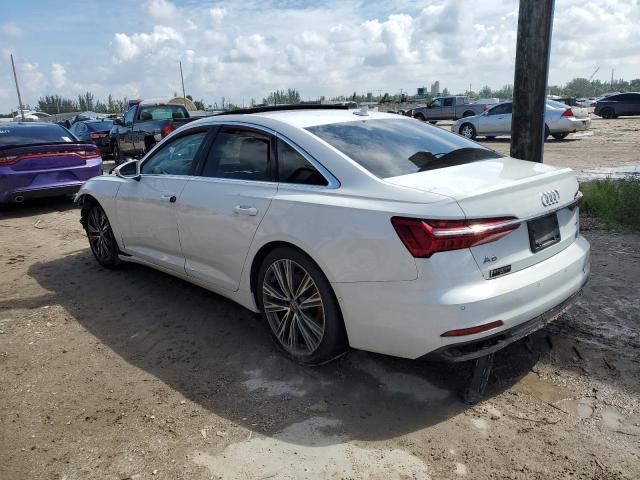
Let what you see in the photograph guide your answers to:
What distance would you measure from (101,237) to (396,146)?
3.70 m

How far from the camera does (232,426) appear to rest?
2.97m

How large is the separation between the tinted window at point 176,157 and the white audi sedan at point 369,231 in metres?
0.02

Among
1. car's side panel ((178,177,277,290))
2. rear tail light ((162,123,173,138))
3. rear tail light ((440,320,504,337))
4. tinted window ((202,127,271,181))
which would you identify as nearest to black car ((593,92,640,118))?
rear tail light ((162,123,173,138))

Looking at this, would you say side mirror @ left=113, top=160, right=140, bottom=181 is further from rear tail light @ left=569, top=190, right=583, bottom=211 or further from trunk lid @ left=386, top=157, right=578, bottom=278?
rear tail light @ left=569, top=190, right=583, bottom=211

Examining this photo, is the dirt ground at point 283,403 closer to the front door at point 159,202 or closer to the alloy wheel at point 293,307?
the alloy wheel at point 293,307

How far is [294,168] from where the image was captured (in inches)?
138

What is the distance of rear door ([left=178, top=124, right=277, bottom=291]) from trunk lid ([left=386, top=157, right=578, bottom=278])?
105 centimetres

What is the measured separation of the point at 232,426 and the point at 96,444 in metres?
0.73

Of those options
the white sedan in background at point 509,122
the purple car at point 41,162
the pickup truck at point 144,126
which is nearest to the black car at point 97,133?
the pickup truck at point 144,126

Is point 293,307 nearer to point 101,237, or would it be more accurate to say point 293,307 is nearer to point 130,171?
point 130,171

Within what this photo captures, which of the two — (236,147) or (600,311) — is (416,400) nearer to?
(600,311)

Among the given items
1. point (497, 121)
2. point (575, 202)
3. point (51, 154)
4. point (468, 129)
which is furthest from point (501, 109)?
point (575, 202)

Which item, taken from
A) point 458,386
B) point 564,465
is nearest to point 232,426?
point 458,386

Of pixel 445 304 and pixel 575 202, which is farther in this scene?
pixel 575 202
